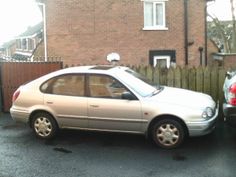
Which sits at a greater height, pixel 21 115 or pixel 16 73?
pixel 16 73

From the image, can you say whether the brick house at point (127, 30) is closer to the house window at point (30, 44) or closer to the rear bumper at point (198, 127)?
the rear bumper at point (198, 127)

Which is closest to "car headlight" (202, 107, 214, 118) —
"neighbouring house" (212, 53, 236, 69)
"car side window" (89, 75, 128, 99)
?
"car side window" (89, 75, 128, 99)

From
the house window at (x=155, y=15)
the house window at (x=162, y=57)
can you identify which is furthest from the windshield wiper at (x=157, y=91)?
the house window at (x=155, y=15)

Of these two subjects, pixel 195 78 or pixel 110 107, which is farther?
pixel 195 78

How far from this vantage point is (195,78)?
10.4m

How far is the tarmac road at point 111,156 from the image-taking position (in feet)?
20.3

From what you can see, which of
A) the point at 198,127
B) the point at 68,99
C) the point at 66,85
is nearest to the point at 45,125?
the point at 68,99

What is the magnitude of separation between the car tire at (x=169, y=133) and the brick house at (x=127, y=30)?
10.7 m

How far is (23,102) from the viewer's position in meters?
8.19

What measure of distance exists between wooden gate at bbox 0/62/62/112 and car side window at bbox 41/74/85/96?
2770 mm

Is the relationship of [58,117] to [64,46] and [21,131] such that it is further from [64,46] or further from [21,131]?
[64,46]

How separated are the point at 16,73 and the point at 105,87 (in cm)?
410

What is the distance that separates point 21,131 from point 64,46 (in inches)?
361

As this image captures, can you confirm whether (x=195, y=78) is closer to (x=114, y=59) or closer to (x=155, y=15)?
(x=114, y=59)
